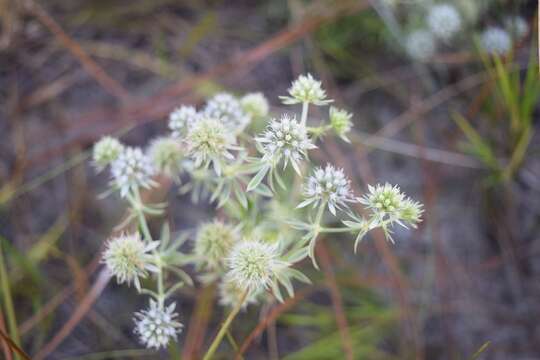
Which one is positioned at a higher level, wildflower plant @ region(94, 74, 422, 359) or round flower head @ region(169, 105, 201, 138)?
round flower head @ region(169, 105, 201, 138)

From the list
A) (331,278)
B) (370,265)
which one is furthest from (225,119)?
(370,265)

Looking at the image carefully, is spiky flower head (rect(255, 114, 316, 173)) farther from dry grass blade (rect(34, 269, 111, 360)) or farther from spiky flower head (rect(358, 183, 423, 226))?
dry grass blade (rect(34, 269, 111, 360))

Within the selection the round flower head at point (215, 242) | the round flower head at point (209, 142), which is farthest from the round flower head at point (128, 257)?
the round flower head at point (209, 142)

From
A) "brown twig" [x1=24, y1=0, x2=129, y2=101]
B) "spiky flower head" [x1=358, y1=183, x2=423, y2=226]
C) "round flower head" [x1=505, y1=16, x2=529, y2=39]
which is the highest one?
"round flower head" [x1=505, y1=16, x2=529, y2=39]

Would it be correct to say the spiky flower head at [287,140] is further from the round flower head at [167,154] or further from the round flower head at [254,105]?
the round flower head at [167,154]

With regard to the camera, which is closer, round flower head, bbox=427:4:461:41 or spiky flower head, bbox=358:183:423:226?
spiky flower head, bbox=358:183:423:226

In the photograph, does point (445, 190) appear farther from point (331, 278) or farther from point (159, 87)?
point (159, 87)

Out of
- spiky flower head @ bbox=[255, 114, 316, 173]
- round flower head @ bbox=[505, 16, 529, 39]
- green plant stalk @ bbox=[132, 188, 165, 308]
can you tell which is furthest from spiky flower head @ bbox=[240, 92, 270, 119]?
round flower head @ bbox=[505, 16, 529, 39]

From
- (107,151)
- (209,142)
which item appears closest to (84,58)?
(107,151)
